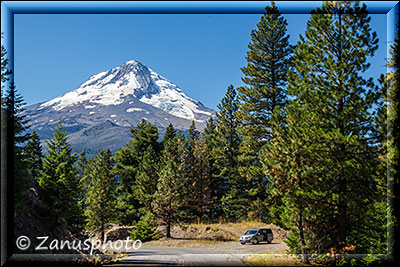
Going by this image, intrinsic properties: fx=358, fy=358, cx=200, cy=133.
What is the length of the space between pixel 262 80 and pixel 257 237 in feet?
45.6

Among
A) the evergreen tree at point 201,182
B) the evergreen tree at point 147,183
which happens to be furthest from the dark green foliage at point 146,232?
the evergreen tree at point 201,182

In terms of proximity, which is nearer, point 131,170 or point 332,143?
point 332,143

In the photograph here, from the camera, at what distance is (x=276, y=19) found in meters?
31.5

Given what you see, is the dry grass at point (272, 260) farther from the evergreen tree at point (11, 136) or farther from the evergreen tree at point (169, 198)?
the evergreen tree at point (169, 198)

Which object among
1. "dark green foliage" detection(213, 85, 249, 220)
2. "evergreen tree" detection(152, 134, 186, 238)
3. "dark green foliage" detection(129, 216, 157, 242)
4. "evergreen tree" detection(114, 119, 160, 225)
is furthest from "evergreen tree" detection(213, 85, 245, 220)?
"evergreen tree" detection(114, 119, 160, 225)

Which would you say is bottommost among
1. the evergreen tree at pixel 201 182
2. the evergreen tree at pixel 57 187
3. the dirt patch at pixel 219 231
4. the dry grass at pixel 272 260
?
the dry grass at pixel 272 260

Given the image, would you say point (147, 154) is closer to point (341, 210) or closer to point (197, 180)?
point (197, 180)

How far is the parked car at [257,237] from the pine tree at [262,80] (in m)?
4.93

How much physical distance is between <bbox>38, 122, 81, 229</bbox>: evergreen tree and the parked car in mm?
13988

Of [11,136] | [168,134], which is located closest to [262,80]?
[11,136]

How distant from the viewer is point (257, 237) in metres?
28.5

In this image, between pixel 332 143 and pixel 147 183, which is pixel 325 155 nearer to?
pixel 332 143

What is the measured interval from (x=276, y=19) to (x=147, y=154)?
76.7 feet

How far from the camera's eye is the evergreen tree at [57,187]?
19109 millimetres
